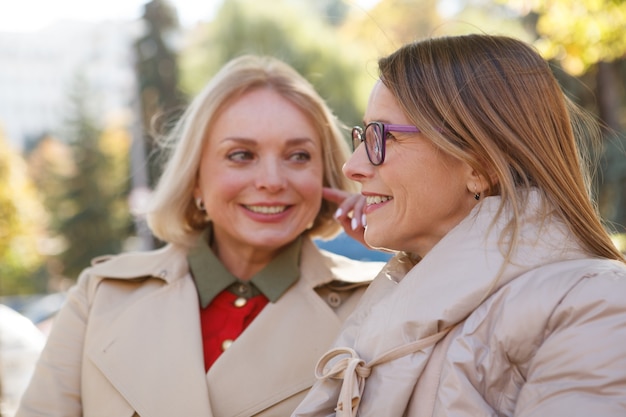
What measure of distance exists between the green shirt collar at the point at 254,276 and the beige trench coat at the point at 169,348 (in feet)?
0.12

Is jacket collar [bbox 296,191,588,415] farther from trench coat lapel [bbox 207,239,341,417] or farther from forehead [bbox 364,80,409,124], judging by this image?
trench coat lapel [bbox 207,239,341,417]

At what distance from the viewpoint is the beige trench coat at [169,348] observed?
2816 mm

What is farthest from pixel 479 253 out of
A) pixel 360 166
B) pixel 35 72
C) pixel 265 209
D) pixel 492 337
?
pixel 35 72

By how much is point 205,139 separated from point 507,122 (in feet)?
4.91

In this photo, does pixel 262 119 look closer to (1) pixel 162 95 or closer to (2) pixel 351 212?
(2) pixel 351 212

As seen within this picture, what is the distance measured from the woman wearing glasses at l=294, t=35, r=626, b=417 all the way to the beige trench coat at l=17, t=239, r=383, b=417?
2.04 feet

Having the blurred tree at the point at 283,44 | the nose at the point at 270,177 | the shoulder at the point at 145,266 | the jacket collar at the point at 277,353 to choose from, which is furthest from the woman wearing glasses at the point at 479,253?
the blurred tree at the point at 283,44

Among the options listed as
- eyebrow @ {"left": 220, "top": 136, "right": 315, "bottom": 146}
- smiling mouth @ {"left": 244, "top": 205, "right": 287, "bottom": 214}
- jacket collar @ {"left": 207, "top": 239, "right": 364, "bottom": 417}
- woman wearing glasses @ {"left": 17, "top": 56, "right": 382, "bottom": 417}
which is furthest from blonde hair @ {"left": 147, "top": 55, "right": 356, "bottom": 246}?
jacket collar @ {"left": 207, "top": 239, "right": 364, "bottom": 417}

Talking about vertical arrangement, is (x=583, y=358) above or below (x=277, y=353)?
above

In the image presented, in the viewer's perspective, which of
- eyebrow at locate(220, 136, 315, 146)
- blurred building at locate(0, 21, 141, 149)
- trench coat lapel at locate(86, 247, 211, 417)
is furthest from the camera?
blurred building at locate(0, 21, 141, 149)

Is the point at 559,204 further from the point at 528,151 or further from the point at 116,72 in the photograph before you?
the point at 116,72

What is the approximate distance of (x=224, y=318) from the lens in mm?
3096

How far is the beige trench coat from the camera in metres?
2.82

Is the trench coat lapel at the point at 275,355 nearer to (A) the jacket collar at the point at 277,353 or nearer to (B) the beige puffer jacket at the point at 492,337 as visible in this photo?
(A) the jacket collar at the point at 277,353
